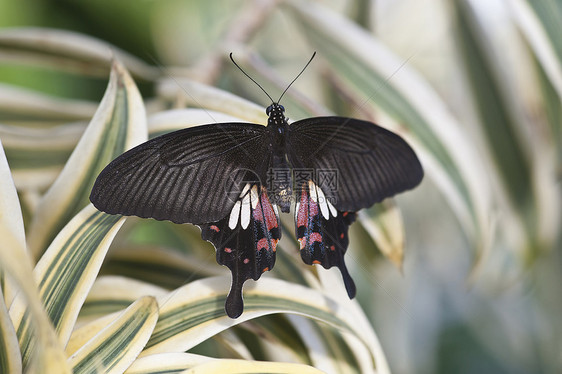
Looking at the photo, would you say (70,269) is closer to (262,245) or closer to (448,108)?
(262,245)

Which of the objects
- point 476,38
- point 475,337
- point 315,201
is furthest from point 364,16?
point 475,337

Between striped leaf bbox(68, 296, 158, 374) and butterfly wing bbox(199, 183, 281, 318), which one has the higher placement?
butterfly wing bbox(199, 183, 281, 318)

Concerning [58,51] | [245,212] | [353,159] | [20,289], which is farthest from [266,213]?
[58,51]

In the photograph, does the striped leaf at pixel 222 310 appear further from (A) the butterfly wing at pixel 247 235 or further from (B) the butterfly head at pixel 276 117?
(B) the butterfly head at pixel 276 117

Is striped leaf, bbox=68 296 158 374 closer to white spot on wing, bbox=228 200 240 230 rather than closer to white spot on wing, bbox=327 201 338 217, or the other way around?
white spot on wing, bbox=228 200 240 230

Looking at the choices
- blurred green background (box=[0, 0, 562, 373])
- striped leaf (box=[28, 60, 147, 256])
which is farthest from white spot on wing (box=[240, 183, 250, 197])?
blurred green background (box=[0, 0, 562, 373])

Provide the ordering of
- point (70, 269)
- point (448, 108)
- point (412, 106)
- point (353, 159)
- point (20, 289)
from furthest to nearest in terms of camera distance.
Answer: point (448, 108) → point (412, 106) → point (353, 159) → point (70, 269) → point (20, 289)

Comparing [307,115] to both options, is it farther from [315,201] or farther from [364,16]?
[364,16]
